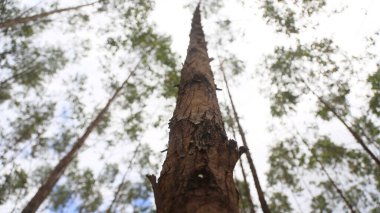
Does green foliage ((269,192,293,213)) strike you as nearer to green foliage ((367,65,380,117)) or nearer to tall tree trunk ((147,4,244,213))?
green foliage ((367,65,380,117))

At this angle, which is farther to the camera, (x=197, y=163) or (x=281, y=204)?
(x=281, y=204)

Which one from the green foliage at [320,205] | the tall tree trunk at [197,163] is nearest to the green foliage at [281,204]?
the green foliage at [320,205]

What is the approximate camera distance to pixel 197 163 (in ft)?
5.41

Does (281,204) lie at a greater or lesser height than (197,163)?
greater

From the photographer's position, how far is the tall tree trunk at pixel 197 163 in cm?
145

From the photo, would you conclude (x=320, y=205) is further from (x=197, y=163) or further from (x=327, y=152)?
(x=197, y=163)

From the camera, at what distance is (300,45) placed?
14797 mm

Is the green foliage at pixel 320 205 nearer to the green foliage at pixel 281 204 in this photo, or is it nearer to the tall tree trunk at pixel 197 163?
the green foliage at pixel 281 204

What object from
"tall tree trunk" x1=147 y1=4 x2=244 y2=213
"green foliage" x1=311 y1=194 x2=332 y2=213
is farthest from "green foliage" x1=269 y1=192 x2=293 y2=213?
"tall tree trunk" x1=147 y1=4 x2=244 y2=213

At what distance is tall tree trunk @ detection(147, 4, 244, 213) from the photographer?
1453 mm

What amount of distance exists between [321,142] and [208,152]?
56.4ft

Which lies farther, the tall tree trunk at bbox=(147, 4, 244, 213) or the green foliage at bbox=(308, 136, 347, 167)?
the green foliage at bbox=(308, 136, 347, 167)

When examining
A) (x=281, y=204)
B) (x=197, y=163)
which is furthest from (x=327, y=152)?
(x=197, y=163)

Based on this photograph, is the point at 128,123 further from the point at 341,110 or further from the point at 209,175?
the point at 209,175
